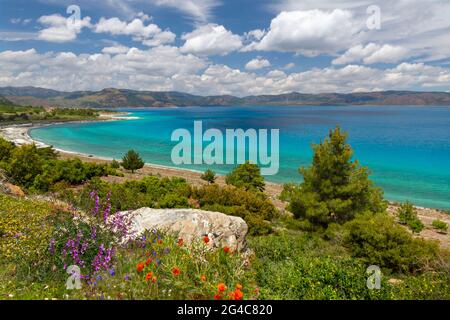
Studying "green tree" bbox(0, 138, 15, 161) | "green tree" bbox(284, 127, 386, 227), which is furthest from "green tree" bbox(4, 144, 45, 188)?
"green tree" bbox(284, 127, 386, 227)

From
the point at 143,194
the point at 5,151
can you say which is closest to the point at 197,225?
the point at 143,194

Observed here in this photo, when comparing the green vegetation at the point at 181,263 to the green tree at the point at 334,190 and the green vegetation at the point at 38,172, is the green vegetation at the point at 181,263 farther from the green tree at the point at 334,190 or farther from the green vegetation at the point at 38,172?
the green vegetation at the point at 38,172

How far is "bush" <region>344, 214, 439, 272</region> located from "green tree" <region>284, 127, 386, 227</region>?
316cm

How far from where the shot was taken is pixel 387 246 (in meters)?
12.2

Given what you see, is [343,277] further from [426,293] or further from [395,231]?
[395,231]

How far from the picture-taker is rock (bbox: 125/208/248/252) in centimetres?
845

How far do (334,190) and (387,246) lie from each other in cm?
484

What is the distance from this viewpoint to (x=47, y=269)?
5.51m

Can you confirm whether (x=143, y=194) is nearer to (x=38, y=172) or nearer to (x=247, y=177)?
(x=38, y=172)

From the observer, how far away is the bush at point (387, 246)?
→ 11.8 metres

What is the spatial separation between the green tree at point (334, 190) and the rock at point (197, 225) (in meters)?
8.11

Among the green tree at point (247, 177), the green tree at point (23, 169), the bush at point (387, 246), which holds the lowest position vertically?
the green tree at point (247, 177)

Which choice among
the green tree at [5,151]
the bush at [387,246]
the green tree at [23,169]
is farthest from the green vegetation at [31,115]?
the bush at [387,246]

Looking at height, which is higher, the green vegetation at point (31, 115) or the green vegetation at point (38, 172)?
the green vegetation at point (31, 115)
